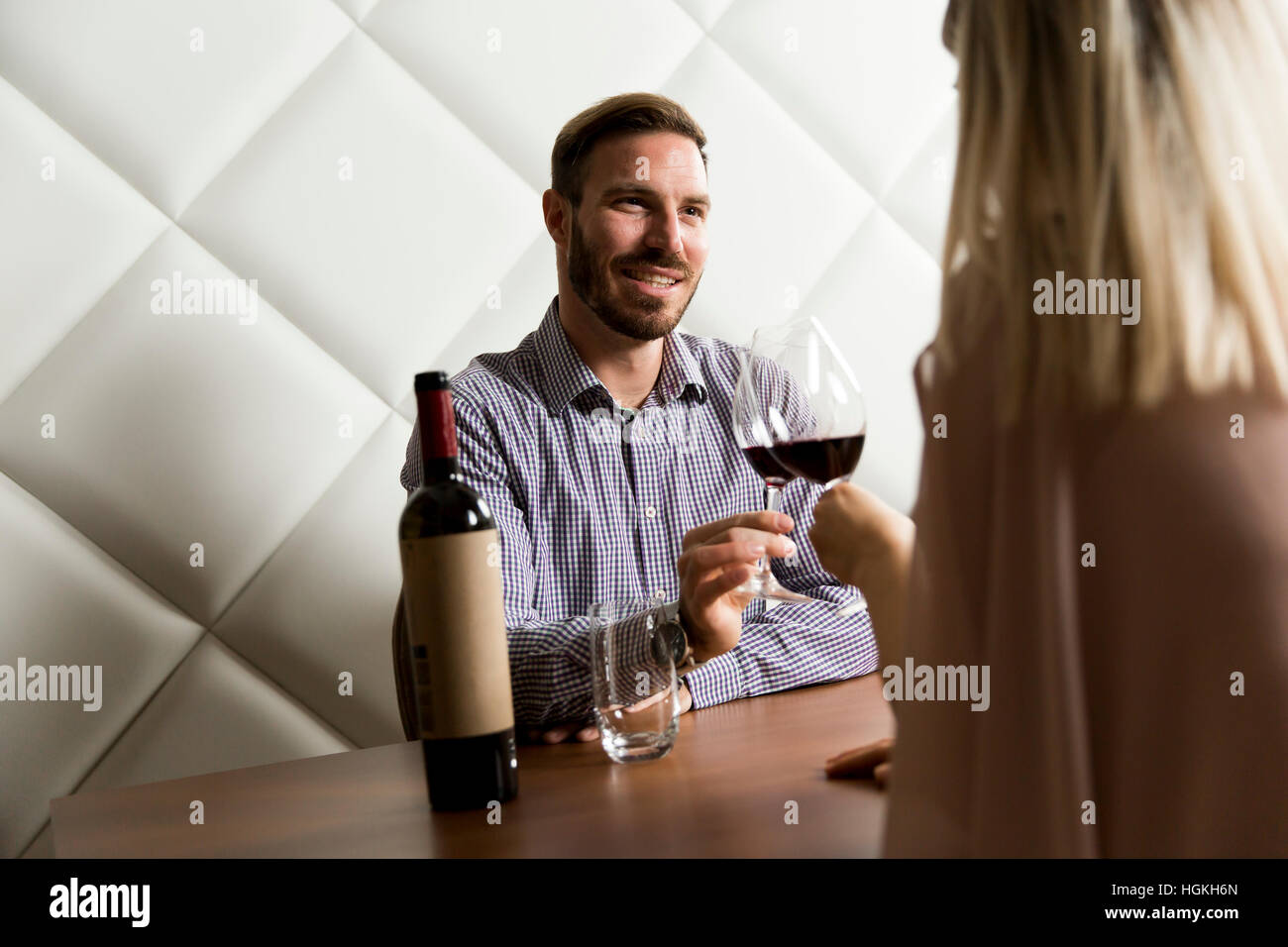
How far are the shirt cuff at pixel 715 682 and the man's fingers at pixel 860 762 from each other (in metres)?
0.39

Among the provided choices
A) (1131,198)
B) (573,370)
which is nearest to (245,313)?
(573,370)

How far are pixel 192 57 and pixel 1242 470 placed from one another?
1.66 m

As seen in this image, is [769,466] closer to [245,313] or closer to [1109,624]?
[1109,624]

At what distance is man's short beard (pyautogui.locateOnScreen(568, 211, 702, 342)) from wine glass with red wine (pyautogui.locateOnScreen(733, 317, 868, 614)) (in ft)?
2.81

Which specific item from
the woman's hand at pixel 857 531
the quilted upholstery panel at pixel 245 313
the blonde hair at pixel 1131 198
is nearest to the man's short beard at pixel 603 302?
the quilted upholstery panel at pixel 245 313

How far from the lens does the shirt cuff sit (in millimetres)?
1249

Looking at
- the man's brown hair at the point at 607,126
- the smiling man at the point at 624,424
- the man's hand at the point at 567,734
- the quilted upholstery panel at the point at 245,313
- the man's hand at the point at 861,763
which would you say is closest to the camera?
the man's hand at the point at 861,763

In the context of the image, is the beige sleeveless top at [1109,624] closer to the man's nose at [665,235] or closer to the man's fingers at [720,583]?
the man's fingers at [720,583]

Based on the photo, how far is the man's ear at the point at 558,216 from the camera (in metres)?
1.84

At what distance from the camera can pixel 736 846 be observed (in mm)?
688

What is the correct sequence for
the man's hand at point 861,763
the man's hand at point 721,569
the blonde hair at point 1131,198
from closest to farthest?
the blonde hair at point 1131,198
the man's hand at point 861,763
the man's hand at point 721,569
